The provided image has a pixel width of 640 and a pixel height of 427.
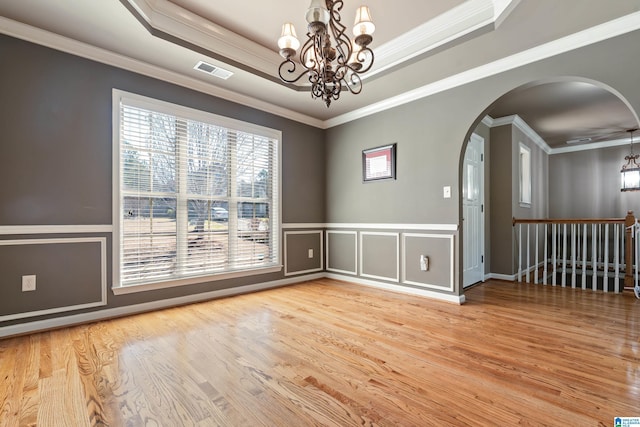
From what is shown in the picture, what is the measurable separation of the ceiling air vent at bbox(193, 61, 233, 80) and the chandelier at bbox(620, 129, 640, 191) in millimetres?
8158

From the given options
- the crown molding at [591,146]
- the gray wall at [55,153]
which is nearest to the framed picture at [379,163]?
the gray wall at [55,153]

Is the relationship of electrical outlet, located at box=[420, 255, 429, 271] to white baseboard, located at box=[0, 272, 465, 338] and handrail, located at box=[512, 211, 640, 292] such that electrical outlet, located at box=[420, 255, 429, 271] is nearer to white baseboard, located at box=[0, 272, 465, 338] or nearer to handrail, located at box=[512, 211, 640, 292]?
white baseboard, located at box=[0, 272, 465, 338]

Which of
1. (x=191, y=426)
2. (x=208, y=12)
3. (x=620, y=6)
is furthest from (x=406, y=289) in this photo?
(x=208, y=12)

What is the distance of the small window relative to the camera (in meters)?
5.40

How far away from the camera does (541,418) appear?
4.51 feet

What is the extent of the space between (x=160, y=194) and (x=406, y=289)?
322cm

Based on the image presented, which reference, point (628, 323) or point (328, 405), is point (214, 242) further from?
point (628, 323)

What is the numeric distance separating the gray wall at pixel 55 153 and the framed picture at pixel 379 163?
2811 mm

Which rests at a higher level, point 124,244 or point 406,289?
point 124,244

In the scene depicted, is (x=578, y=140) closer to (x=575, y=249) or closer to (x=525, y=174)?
(x=525, y=174)

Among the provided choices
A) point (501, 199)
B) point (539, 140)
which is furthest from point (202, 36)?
point (539, 140)

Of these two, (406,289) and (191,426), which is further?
(406,289)

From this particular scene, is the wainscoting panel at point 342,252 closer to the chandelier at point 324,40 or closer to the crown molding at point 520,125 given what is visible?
the chandelier at point 324,40

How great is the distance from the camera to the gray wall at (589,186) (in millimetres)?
6602
